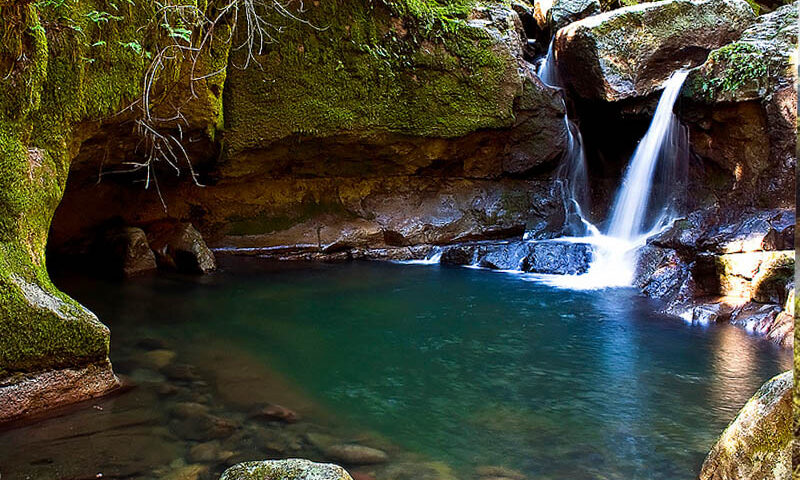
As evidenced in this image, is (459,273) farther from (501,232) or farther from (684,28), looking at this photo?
(684,28)

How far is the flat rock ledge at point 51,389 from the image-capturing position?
11.6ft

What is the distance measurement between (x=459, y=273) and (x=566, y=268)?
1.53 m

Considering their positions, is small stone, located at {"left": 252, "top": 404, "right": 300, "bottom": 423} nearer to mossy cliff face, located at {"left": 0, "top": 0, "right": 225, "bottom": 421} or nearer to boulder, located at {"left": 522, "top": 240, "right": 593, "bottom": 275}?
mossy cliff face, located at {"left": 0, "top": 0, "right": 225, "bottom": 421}

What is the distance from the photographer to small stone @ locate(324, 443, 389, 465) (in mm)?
3342

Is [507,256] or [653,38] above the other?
[653,38]

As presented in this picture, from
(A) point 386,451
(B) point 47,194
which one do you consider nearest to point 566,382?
(A) point 386,451

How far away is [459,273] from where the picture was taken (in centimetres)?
917

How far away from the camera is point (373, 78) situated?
28.8ft

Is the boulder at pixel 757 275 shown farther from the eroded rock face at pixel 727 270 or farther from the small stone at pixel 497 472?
the small stone at pixel 497 472

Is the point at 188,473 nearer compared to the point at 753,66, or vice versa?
the point at 188,473

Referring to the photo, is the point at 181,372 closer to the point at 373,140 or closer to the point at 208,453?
the point at 208,453

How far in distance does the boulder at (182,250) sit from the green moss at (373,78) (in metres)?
1.54

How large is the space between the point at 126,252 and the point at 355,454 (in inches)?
249

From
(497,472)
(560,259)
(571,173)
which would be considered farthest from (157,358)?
(571,173)
